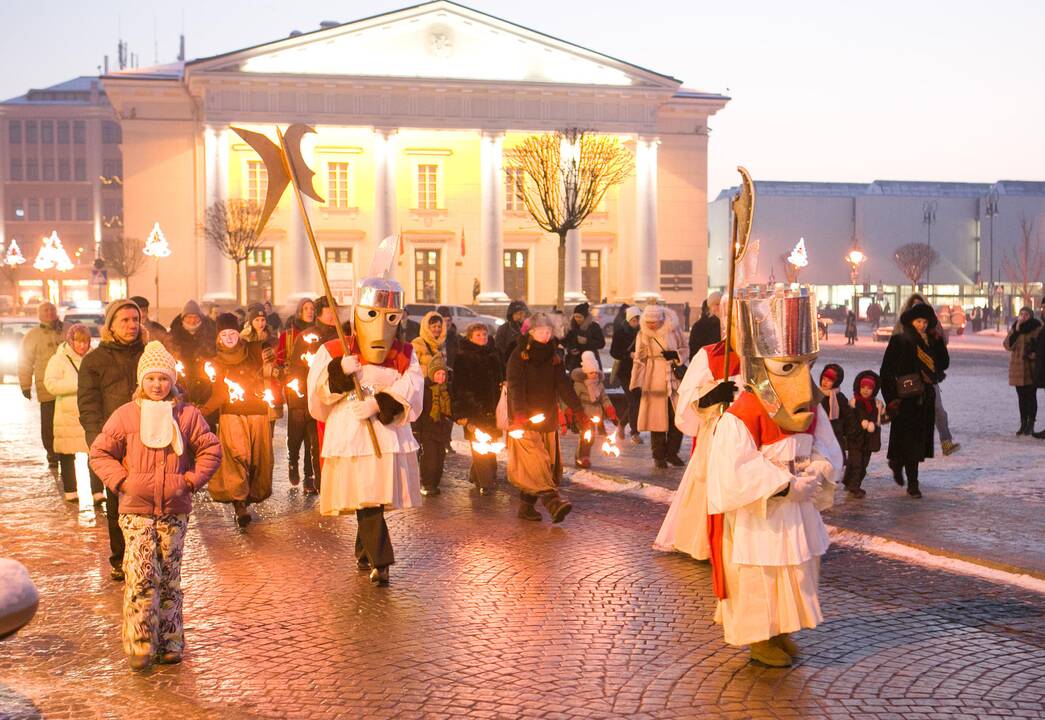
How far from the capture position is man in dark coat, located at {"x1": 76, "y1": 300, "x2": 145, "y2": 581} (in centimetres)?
867

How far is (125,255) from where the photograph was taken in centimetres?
5325

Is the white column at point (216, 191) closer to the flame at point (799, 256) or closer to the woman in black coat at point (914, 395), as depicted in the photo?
the flame at point (799, 256)

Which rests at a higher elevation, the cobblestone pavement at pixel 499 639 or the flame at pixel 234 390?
the flame at pixel 234 390

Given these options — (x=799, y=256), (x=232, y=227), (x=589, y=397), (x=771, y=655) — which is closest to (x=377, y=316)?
(x=771, y=655)

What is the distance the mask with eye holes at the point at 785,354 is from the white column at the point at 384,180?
4426 centimetres

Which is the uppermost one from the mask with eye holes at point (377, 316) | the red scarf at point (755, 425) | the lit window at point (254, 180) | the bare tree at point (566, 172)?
the lit window at point (254, 180)

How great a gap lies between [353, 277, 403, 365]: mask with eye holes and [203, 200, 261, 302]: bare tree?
39.1m

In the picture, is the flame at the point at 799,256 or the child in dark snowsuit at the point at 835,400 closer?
the child in dark snowsuit at the point at 835,400

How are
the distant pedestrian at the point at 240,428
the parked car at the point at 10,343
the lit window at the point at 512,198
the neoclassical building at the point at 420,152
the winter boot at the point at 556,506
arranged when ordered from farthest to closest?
1. the lit window at the point at 512,198
2. the neoclassical building at the point at 420,152
3. the parked car at the point at 10,343
4. the distant pedestrian at the point at 240,428
5. the winter boot at the point at 556,506

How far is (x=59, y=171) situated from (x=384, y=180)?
7256 cm

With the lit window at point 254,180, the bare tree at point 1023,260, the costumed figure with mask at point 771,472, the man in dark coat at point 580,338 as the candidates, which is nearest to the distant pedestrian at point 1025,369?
the man in dark coat at point 580,338

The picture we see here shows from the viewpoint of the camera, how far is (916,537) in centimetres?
958

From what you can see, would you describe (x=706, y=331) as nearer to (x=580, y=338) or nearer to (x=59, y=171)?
(x=580, y=338)

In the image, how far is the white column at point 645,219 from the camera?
171ft
